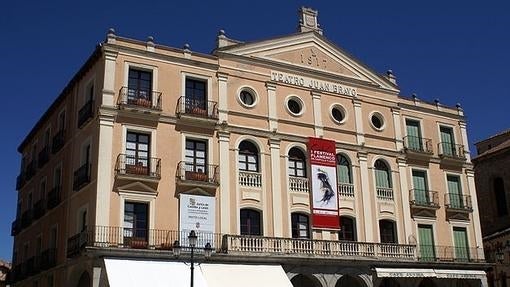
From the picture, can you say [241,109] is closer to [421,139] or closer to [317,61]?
[317,61]

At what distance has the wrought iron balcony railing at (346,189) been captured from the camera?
1121 inches

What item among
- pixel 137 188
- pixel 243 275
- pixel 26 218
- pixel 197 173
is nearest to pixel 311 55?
pixel 197 173

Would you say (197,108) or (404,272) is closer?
(197,108)

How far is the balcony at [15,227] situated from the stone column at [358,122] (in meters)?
18.4

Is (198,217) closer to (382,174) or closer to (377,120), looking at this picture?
(382,174)

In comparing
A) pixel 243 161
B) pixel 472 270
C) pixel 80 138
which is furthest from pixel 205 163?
pixel 472 270

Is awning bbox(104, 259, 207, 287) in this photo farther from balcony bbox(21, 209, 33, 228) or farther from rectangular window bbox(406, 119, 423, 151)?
rectangular window bbox(406, 119, 423, 151)

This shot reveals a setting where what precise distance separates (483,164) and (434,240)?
49.2ft

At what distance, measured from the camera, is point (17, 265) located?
3288 cm

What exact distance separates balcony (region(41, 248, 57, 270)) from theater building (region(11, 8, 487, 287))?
11 centimetres

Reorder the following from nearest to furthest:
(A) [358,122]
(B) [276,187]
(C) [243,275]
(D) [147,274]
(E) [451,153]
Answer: (D) [147,274] < (C) [243,275] < (B) [276,187] < (A) [358,122] < (E) [451,153]

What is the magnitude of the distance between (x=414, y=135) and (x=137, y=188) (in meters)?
15.0

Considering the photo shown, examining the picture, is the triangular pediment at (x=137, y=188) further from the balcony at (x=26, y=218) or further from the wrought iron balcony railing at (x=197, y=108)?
the balcony at (x=26, y=218)

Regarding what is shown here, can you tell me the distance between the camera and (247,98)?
90.9ft
